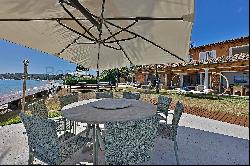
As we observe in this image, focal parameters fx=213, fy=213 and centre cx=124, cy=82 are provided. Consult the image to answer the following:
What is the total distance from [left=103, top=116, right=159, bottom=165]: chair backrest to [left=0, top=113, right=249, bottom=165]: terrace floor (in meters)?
0.90

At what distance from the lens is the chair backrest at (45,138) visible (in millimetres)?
2943

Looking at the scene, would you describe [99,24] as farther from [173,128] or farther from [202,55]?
[202,55]

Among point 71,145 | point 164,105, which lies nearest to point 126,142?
point 71,145

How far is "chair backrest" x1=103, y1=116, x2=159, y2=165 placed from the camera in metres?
2.72

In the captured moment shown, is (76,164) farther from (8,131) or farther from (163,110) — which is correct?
(8,131)

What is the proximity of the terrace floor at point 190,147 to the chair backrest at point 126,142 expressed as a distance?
90 cm

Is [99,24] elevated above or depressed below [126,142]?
above

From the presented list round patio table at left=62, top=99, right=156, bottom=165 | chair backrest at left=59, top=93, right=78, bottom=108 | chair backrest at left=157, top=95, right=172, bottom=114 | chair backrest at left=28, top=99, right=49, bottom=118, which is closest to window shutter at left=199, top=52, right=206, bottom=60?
chair backrest at left=157, top=95, right=172, bottom=114

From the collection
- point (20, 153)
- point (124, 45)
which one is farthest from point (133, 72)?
point (20, 153)

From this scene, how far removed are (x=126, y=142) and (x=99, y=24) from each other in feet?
9.17

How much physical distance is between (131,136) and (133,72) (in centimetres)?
3772

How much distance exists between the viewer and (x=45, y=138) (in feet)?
9.87

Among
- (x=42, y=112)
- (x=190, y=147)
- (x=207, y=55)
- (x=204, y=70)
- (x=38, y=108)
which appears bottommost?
(x=190, y=147)

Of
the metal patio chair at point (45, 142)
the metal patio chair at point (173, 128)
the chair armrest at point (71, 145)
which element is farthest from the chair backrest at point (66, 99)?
the metal patio chair at point (173, 128)
